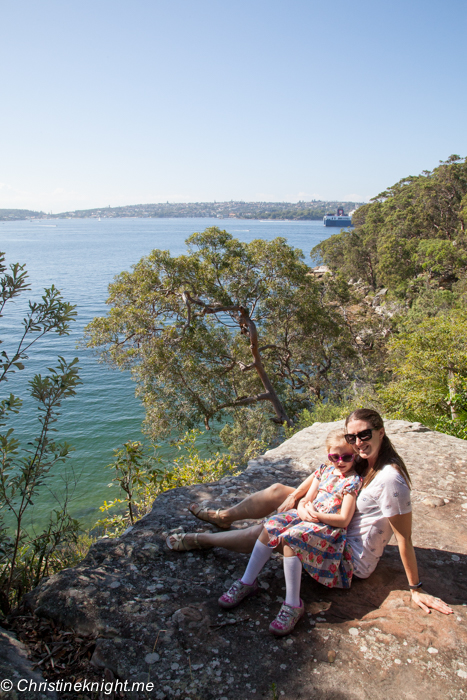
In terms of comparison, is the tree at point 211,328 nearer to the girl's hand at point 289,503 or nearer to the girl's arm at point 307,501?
Result: the girl's hand at point 289,503

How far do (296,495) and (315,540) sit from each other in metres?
0.57

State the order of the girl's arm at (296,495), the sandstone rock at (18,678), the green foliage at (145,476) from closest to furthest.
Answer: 1. the sandstone rock at (18,678)
2. the girl's arm at (296,495)
3. the green foliage at (145,476)

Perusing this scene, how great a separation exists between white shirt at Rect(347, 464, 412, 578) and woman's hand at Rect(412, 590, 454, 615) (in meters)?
0.35

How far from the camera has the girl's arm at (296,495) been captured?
3676 mm

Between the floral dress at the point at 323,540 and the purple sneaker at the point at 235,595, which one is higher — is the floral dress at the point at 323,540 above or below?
above

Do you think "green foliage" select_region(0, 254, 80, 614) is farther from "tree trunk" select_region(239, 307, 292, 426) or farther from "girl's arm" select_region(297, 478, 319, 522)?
"tree trunk" select_region(239, 307, 292, 426)

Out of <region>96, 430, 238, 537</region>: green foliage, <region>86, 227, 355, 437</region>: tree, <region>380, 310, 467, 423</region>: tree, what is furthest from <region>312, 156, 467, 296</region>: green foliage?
<region>96, 430, 238, 537</region>: green foliage

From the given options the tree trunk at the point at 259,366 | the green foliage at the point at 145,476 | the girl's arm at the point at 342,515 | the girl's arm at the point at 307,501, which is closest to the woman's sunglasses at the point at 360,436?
the girl's arm at the point at 342,515

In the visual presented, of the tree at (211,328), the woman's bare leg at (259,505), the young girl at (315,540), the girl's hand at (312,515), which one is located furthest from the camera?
the tree at (211,328)

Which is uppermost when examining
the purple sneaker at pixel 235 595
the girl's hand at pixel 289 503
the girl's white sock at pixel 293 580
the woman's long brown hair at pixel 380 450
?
the woman's long brown hair at pixel 380 450

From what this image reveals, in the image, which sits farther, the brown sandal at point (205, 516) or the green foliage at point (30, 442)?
the brown sandal at point (205, 516)

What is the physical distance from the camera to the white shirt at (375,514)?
3047 millimetres

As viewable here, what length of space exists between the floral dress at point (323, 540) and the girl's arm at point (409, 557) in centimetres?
38

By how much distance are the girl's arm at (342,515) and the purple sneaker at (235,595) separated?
2.42 ft
